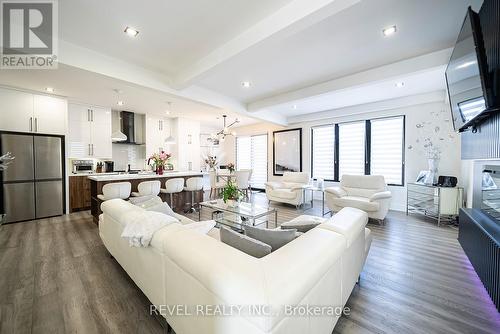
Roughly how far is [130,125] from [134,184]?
265 centimetres

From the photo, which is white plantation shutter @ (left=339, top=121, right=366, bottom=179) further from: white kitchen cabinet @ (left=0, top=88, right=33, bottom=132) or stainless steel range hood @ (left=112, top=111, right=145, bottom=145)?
white kitchen cabinet @ (left=0, top=88, right=33, bottom=132)

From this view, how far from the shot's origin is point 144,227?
154 centimetres

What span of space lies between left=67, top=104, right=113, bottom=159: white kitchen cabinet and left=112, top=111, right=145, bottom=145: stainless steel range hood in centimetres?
42


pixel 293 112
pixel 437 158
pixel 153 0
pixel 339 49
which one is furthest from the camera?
pixel 293 112

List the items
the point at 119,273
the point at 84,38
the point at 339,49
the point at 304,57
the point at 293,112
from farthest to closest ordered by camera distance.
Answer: the point at 293,112 < the point at 304,57 < the point at 339,49 < the point at 84,38 < the point at 119,273

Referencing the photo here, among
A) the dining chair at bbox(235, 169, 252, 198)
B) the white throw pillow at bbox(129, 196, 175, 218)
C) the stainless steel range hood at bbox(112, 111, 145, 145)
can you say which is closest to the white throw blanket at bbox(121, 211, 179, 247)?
the white throw pillow at bbox(129, 196, 175, 218)

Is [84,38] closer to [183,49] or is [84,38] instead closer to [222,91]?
[183,49]

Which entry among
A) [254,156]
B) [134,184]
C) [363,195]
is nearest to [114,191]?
[134,184]

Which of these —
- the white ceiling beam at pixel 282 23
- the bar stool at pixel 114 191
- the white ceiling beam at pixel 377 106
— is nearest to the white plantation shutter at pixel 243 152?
Answer: the white ceiling beam at pixel 377 106

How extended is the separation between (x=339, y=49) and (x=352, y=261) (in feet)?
8.52

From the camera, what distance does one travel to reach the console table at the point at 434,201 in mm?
3717

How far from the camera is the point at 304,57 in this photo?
2857 mm

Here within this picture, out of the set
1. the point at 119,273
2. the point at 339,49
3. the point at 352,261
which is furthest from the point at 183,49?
the point at 352,261

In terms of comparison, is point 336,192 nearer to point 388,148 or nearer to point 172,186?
point 388,148
